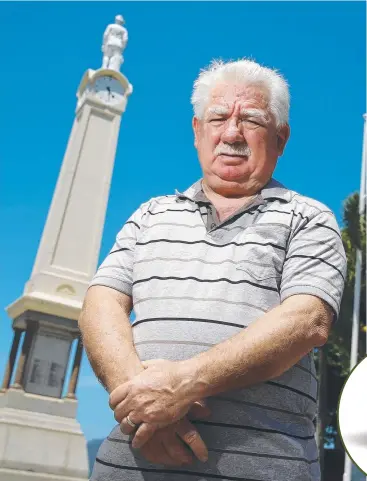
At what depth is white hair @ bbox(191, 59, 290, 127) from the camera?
207 centimetres

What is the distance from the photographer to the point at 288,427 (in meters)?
1.65

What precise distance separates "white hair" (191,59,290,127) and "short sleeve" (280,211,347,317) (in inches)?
17.7

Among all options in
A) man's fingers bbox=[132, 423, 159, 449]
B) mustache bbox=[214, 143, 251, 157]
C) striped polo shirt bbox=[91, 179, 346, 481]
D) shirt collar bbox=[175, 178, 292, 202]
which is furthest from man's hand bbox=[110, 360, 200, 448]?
mustache bbox=[214, 143, 251, 157]

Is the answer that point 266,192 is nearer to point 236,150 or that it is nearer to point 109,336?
point 236,150

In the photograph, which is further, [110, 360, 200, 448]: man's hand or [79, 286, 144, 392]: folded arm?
[79, 286, 144, 392]: folded arm

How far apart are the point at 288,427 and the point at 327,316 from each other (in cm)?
33

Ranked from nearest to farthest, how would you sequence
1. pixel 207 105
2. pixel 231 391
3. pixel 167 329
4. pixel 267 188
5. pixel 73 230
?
pixel 231 391 → pixel 167 329 → pixel 267 188 → pixel 207 105 → pixel 73 230

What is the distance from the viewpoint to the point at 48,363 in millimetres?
13547

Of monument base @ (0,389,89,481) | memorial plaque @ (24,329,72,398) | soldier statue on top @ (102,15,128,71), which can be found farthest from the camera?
soldier statue on top @ (102,15,128,71)

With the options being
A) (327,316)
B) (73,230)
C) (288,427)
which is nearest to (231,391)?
(288,427)

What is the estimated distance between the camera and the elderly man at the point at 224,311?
1.55 meters

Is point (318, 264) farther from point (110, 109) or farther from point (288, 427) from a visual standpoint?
point (110, 109)

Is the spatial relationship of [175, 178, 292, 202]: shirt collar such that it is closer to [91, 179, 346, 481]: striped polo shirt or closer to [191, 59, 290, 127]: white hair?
[91, 179, 346, 481]: striped polo shirt

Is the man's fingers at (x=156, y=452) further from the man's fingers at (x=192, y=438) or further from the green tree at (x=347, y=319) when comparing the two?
the green tree at (x=347, y=319)
